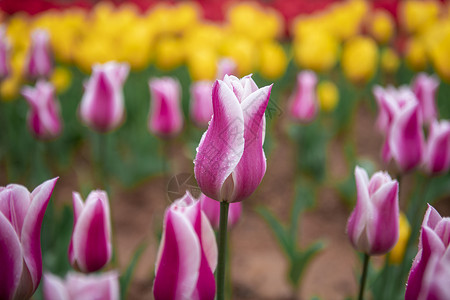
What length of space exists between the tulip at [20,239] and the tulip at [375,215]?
0.48m

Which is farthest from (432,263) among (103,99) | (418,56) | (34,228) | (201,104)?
(418,56)

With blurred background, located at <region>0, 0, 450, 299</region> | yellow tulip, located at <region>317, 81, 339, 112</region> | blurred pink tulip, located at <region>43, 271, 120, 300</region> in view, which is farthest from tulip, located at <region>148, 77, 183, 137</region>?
yellow tulip, located at <region>317, 81, 339, 112</region>

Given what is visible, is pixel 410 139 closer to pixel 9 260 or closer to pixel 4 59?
pixel 9 260

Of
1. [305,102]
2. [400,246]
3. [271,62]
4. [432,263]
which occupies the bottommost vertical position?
[400,246]

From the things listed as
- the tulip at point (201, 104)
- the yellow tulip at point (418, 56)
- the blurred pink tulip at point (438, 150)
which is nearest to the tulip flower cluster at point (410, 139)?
the blurred pink tulip at point (438, 150)

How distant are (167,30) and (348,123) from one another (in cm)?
145

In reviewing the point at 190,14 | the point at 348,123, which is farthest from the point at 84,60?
the point at 348,123

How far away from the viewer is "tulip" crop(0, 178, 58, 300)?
558 millimetres

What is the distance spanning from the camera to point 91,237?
730 mm

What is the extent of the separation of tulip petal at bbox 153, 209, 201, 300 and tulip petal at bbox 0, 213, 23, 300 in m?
0.18

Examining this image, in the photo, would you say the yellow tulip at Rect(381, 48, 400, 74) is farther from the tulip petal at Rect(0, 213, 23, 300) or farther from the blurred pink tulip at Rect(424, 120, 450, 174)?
the tulip petal at Rect(0, 213, 23, 300)

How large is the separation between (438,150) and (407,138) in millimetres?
110

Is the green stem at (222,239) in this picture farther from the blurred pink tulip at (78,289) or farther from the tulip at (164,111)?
the tulip at (164,111)

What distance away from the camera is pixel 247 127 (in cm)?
54
